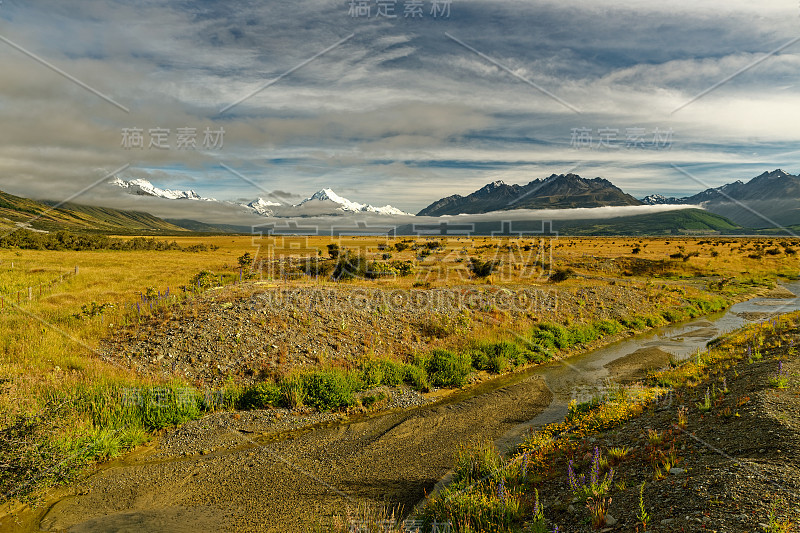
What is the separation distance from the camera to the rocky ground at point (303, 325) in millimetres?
17391

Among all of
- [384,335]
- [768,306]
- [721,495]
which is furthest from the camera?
[768,306]

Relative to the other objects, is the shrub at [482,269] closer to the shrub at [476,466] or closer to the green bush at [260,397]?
the green bush at [260,397]

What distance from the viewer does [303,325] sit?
2134 cm

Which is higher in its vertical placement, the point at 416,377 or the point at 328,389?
the point at 328,389

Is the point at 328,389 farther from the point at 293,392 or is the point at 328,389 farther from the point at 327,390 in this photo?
the point at 293,392

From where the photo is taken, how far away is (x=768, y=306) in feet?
122

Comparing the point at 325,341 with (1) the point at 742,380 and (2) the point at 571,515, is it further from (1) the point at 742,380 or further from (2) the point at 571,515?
(1) the point at 742,380

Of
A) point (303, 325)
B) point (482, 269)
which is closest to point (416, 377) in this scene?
point (303, 325)

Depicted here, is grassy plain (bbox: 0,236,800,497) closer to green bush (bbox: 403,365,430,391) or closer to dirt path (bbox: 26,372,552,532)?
green bush (bbox: 403,365,430,391)

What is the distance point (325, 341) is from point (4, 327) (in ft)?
47.4

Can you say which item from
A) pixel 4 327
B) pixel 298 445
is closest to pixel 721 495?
pixel 298 445

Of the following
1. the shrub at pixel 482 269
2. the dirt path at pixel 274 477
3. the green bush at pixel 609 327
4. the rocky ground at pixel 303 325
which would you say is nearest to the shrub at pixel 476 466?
the dirt path at pixel 274 477

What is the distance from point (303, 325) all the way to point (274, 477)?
10.8 metres

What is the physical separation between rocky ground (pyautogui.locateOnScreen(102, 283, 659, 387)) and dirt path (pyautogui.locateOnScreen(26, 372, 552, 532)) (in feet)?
13.9
